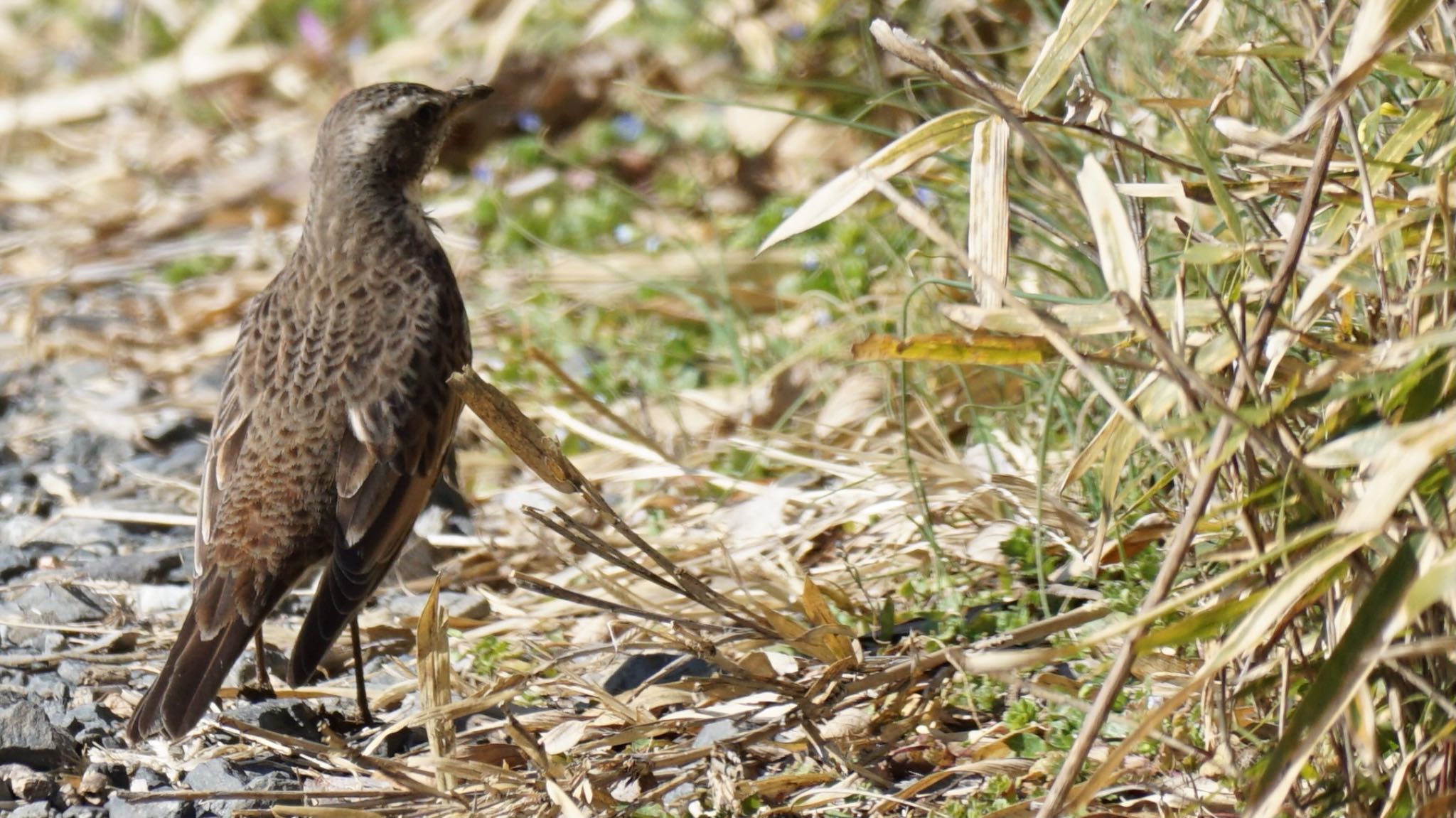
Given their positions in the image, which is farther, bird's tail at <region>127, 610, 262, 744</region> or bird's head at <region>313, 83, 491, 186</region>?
bird's head at <region>313, 83, 491, 186</region>

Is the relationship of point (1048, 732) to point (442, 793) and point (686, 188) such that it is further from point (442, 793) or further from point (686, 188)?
point (686, 188)

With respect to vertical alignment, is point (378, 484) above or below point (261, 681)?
above

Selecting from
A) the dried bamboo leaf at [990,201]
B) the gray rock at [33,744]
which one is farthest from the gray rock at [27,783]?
the dried bamboo leaf at [990,201]

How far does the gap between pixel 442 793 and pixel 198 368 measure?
4583 mm

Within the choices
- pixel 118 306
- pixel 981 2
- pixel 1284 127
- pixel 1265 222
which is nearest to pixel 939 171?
pixel 981 2

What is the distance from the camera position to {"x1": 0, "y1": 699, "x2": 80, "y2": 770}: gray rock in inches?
172

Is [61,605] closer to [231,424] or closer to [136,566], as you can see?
[136,566]

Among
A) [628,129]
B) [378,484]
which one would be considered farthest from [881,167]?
[628,129]

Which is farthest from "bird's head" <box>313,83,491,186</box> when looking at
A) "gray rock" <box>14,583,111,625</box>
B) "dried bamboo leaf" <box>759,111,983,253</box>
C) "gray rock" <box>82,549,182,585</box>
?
"dried bamboo leaf" <box>759,111,983,253</box>

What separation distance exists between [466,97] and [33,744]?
2.75 m

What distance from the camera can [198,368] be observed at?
311 inches

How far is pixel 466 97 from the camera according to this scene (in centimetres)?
605

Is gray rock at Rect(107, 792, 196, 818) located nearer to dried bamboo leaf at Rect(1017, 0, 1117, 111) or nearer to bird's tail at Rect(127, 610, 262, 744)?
bird's tail at Rect(127, 610, 262, 744)

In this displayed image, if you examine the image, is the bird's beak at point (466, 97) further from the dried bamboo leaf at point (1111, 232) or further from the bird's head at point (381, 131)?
the dried bamboo leaf at point (1111, 232)
